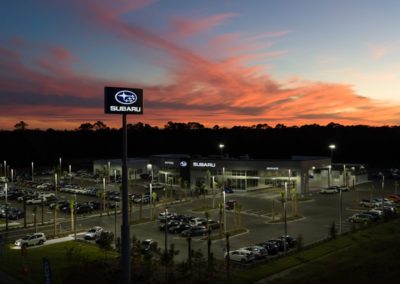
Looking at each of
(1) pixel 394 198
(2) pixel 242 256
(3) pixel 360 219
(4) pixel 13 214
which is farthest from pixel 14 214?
(1) pixel 394 198

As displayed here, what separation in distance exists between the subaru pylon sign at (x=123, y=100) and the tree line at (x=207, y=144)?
11481 cm

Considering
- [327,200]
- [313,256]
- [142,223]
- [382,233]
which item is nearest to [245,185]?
[327,200]

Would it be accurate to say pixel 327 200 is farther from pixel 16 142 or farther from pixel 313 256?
pixel 16 142

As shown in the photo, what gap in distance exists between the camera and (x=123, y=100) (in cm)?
1769

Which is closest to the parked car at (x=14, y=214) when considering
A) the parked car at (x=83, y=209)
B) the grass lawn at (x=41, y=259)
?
the parked car at (x=83, y=209)

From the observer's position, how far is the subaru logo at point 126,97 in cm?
1761

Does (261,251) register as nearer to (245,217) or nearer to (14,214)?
(245,217)

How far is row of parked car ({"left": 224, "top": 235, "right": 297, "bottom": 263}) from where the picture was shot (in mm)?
31178

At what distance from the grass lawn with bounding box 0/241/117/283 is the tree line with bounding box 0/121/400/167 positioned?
9848 centimetres

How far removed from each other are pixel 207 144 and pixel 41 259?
429 feet

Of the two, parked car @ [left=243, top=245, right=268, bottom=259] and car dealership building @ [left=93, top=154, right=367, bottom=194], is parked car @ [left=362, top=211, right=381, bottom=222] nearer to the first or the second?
parked car @ [left=243, top=245, right=268, bottom=259]

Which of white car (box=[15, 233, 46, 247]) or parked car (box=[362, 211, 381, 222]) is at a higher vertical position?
parked car (box=[362, 211, 381, 222])

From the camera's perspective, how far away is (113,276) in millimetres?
23766

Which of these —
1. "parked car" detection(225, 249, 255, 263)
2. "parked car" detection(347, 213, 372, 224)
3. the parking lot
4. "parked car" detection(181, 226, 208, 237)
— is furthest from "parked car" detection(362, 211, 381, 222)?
"parked car" detection(225, 249, 255, 263)
